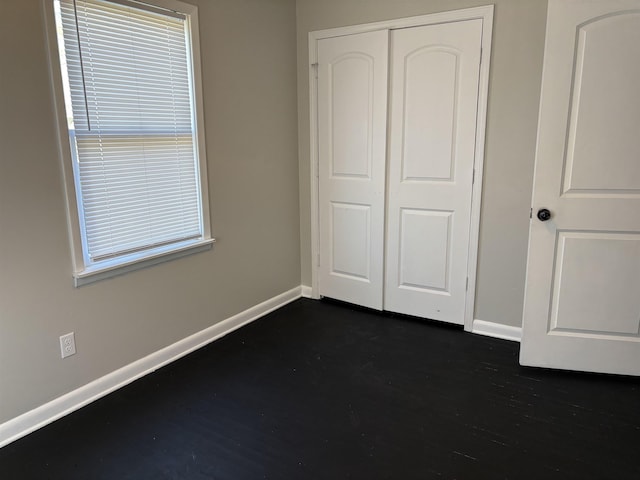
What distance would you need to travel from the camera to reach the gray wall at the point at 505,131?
105 inches

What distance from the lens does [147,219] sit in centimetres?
256

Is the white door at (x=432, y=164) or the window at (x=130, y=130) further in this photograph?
the white door at (x=432, y=164)

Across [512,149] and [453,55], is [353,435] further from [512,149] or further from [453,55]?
[453,55]

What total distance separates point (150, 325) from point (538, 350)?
228 cm

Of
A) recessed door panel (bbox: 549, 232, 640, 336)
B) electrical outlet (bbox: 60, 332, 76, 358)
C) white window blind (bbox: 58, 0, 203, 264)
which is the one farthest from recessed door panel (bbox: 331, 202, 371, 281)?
electrical outlet (bbox: 60, 332, 76, 358)

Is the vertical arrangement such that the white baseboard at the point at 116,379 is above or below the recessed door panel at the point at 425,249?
below

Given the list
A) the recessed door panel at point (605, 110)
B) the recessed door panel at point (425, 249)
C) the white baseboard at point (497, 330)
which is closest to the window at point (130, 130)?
the recessed door panel at point (425, 249)

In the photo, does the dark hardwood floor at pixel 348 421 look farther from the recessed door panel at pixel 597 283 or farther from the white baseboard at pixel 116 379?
the recessed door panel at pixel 597 283

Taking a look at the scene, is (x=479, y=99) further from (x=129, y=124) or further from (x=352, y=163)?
(x=129, y=124)

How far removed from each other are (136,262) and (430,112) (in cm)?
208

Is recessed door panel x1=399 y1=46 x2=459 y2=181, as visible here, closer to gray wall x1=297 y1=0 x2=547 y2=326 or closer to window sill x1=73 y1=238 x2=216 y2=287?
gray wall x1=297 y1=0 x2=547 y2=326

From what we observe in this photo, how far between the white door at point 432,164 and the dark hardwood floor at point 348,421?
47 centimetres

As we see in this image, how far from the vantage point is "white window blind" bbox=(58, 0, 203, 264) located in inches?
85.4

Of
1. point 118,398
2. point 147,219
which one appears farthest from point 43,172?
point 118,398
